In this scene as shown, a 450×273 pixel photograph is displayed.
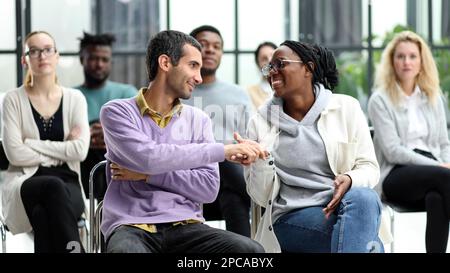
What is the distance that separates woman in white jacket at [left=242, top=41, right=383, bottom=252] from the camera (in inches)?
118

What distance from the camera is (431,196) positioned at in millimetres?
4059

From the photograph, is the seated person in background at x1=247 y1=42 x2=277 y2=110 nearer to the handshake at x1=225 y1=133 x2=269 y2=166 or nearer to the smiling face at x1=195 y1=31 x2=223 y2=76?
the smiling face at x1=195 y1=31 x2=223 y2=76

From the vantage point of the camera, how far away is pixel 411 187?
13.5 feet

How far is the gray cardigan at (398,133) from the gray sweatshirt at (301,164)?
118 cm

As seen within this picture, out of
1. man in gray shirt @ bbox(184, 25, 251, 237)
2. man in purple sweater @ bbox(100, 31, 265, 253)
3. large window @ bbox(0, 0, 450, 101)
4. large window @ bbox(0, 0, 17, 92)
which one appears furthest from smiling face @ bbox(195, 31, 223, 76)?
large window @ bbox(0, 0, 17, 92)

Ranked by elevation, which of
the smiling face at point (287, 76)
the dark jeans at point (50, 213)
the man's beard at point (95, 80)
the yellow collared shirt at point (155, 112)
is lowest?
the dark jeans at point (50, 213)

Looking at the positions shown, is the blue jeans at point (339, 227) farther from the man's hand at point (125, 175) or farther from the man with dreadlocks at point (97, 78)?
the man with dreadlocks at point (97, 78)

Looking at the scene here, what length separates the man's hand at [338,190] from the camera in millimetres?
2928

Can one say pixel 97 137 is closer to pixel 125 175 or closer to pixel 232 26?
pixel 125 175

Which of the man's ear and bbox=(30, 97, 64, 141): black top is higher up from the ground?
the man's ear

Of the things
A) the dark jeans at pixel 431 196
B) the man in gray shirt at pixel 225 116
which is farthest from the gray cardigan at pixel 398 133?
the man in gray shirt at pixel 225 116

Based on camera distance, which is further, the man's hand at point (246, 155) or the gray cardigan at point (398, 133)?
the gray cardigan at point (398, 133)

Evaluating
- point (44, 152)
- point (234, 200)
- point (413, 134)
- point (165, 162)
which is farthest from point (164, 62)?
point (413, 134)

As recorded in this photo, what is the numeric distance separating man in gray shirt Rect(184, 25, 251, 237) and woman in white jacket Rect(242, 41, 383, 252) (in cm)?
79
